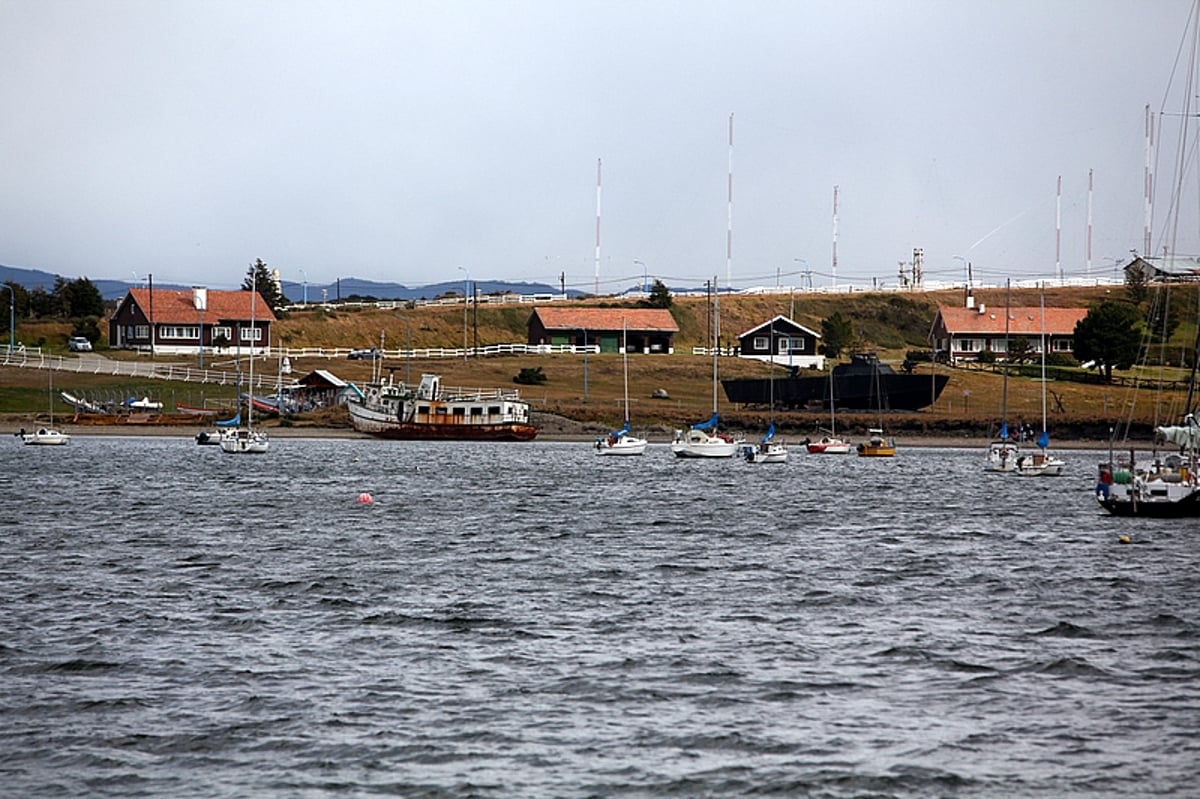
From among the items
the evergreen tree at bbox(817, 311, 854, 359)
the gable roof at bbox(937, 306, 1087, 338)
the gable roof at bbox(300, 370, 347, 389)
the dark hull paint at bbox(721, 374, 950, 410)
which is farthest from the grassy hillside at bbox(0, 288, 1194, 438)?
the gable roof at bbox(937, 306, 1087, 338)

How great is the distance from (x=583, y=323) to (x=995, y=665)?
128045mm

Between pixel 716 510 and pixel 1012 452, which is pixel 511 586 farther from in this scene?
pixel 1012 452

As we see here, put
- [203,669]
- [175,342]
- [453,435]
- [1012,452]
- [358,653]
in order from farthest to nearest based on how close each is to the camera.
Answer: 1. [175,342]
2. [453,435]
3. [1012,452]
4. [358,653]
5. [203,669]

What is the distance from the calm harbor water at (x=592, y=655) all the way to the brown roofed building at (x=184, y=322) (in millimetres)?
88001

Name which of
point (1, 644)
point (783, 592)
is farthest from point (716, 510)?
point (1, 644)

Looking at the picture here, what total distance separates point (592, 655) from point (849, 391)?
303ft

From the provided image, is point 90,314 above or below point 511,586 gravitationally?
above

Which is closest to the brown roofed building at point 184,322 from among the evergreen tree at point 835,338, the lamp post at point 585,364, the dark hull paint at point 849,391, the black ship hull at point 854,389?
the lamp post at point 585,364

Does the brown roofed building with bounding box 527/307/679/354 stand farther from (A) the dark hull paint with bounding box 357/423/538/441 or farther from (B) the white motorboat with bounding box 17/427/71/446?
(B) the white motorboat with bounding box 17/427/71/446

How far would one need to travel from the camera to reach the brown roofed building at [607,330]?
153 metres

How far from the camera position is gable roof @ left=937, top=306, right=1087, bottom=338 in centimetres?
15325

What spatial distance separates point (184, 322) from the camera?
14200 cm

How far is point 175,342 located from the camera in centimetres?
14238

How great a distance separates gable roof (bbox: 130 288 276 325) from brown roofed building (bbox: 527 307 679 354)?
27780 mm
